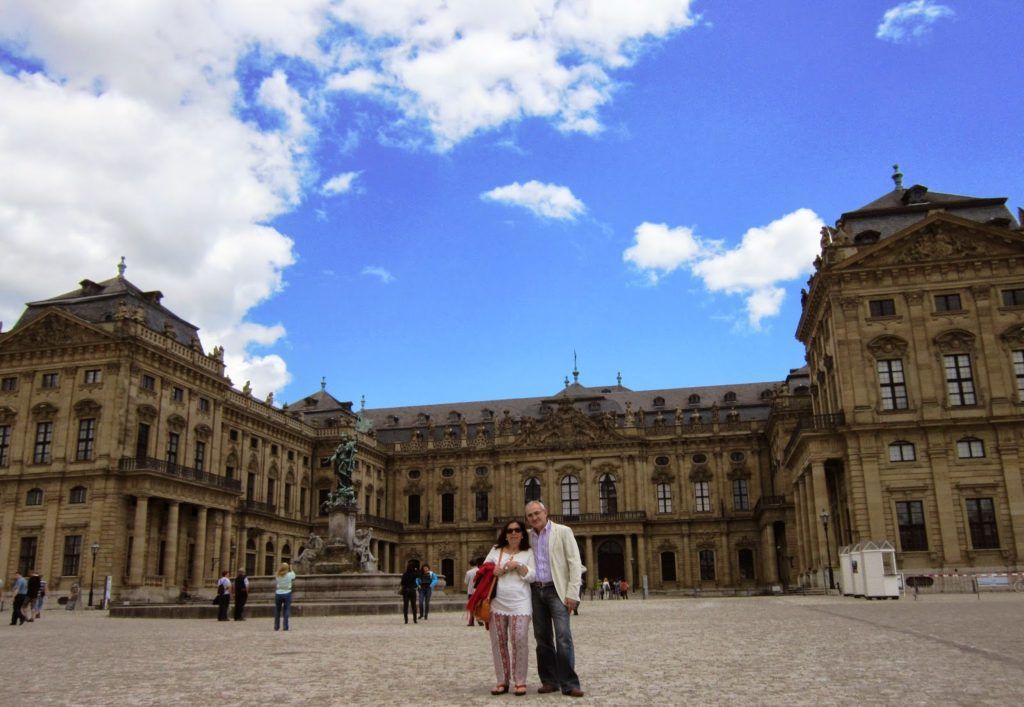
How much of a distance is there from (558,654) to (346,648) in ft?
22.2

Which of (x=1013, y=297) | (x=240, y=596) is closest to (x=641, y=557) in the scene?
(x=1013, y=297)

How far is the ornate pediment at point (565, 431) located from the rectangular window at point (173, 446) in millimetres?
30054

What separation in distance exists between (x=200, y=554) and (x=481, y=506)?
1118 inches

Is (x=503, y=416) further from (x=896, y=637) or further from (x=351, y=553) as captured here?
(x=896, y=637)

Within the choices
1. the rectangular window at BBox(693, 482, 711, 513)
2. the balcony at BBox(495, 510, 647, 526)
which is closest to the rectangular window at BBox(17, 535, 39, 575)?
the balcony at BBox(495, 510, 647, 526)

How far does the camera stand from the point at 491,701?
831 centimetres

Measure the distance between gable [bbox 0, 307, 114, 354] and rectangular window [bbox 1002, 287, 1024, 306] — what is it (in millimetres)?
44952

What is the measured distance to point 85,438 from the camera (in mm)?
45531

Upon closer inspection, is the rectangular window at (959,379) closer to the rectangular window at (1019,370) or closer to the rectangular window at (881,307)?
the rectangular window at (1019,370)

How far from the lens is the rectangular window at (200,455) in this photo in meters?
51.2

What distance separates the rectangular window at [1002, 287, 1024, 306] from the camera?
41.9 metres

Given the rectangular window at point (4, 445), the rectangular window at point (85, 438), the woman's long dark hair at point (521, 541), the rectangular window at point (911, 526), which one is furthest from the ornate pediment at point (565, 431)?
the woman's long dark hair at point (521, 541)

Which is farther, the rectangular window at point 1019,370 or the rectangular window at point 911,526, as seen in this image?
the rectangular window at point 1019,370

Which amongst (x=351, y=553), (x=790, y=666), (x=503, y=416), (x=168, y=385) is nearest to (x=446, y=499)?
(x=503, y=416)
